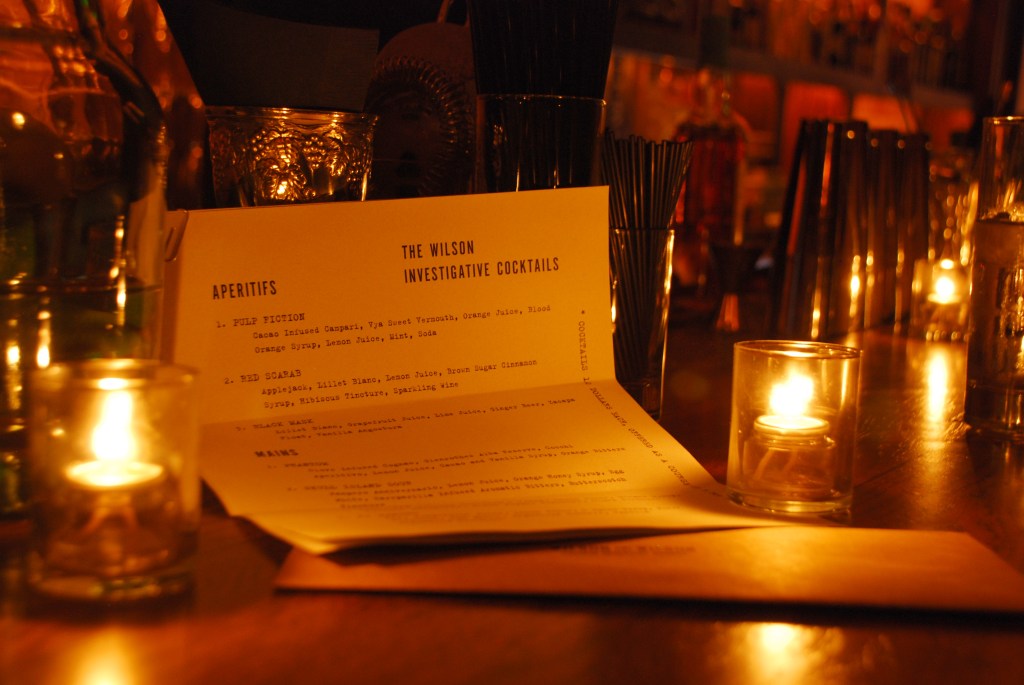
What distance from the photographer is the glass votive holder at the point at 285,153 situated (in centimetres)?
65

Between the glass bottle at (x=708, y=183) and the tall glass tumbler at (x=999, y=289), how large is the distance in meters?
0.72

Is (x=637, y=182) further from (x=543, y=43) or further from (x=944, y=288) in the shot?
(x=944, y=288)

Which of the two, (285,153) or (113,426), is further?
(285,153)

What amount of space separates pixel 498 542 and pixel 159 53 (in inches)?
60.2

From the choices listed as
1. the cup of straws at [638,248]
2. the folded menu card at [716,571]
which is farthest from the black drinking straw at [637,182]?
the folded menu card at [716,571]

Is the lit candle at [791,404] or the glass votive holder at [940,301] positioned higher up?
the glass votive holder at [940,301]

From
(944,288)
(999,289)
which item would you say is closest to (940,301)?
(944,288)

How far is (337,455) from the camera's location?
1.74 feet

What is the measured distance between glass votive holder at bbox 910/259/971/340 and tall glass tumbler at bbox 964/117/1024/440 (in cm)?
56

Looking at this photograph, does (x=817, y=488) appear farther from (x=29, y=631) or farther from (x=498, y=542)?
(x=29, y=631)

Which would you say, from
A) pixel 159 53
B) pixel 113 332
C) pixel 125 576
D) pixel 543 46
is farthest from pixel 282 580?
pixel 159 53

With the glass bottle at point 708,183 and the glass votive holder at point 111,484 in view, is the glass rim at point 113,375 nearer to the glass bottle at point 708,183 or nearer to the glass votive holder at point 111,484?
the glass votive holder at point 111,484

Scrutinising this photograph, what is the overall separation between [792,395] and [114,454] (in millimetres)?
342

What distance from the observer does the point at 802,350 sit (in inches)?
21.8
